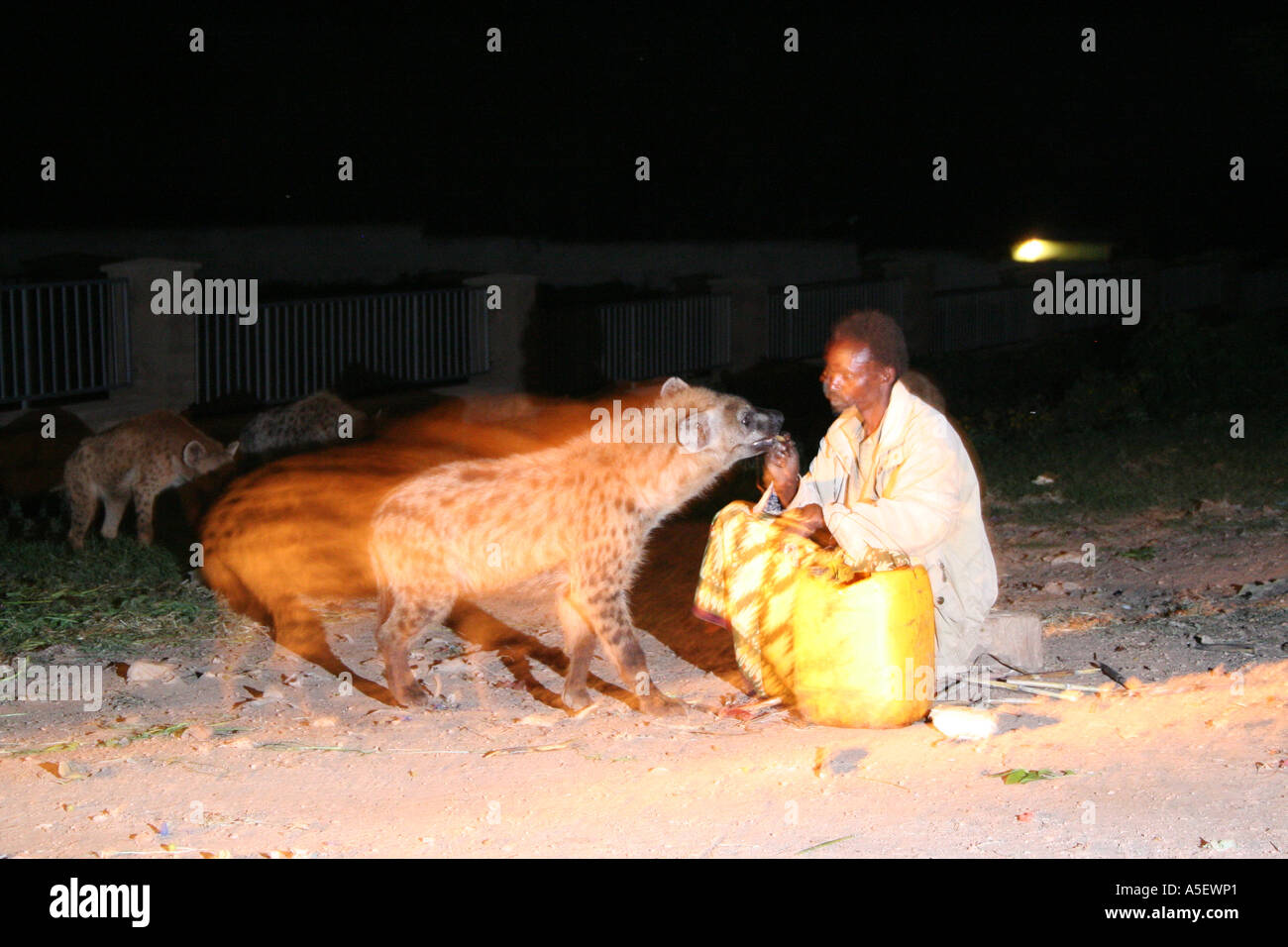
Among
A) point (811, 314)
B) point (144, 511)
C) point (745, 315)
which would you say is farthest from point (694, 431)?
point (811, 314)

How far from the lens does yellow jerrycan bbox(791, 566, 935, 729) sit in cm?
505

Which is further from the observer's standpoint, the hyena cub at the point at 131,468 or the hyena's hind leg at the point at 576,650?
the hyena cub at the point at 131,468

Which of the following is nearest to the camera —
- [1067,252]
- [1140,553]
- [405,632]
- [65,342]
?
[405,632]

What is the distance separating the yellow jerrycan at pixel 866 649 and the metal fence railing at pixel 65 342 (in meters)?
7.74

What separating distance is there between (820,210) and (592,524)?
62.4 ft

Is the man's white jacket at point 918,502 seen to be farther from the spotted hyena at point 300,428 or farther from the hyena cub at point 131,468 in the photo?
the hyena cub at point 131,468

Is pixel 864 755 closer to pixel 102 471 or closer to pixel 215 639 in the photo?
pixel 215 639

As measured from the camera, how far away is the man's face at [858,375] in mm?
5504

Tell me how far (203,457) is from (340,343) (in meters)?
4.24

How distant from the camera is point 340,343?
13297 mm

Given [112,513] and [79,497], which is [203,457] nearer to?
[112,513]

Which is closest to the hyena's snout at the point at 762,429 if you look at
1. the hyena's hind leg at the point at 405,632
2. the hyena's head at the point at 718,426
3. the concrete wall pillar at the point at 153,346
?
the hyena's head at the point at 718,426

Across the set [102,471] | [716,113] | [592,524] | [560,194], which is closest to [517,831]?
[592,524]

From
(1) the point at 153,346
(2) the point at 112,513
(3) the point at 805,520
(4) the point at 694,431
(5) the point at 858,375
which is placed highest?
(1) the point at 153,346
